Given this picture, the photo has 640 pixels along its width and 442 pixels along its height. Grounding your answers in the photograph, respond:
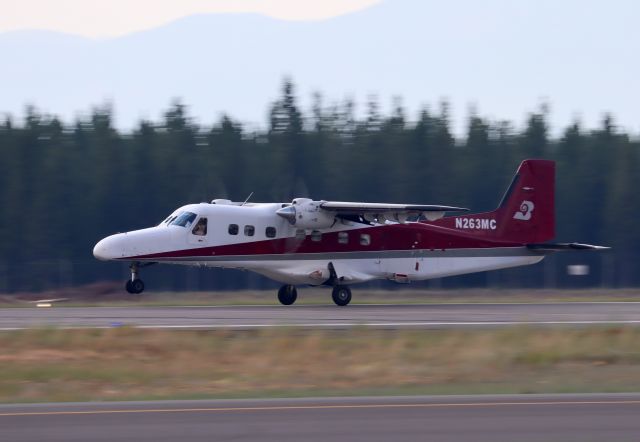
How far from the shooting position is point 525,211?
32.4m

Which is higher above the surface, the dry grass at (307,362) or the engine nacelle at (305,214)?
the engine nacelle at (305,214)

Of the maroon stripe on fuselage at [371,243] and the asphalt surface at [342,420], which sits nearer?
the asphalt surface at [342,420]

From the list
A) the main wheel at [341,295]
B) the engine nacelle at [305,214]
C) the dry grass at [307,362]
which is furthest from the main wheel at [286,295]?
the dry grass at [307,362]

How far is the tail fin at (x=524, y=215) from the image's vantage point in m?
32.1

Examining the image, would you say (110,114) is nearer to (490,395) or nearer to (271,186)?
(271,186)

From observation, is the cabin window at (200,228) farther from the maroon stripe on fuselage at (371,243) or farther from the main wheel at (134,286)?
the main wheel at (134,286)

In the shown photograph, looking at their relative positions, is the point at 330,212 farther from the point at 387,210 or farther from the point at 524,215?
the point at 524,215

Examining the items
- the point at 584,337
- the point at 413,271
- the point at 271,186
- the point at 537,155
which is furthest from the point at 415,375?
the point at 537,155

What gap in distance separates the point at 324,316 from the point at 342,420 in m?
14.8

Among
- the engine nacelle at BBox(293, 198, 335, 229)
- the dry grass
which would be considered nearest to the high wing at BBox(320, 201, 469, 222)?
the engine nacelle at BBox(293, 198, 335, 229)

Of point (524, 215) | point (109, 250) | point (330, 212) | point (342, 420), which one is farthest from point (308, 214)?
point (342, 420)

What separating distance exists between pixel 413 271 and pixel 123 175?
29223mm

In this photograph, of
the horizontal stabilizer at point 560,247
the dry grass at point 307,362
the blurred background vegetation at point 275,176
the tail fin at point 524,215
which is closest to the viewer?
the dry grass at point 307,362

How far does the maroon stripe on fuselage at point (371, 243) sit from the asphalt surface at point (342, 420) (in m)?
16.3
